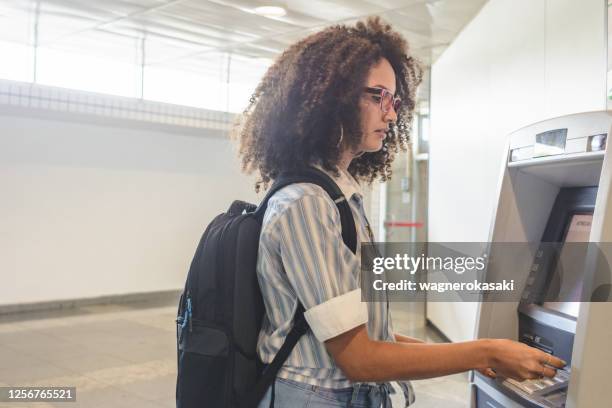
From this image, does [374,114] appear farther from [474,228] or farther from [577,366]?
[474,228]

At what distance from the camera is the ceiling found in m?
4.80

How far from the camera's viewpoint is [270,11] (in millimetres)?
4961

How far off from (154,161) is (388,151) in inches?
233

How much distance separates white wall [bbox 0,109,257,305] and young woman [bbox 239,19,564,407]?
5443 mm

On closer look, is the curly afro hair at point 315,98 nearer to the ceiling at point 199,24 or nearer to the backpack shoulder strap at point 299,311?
the backpack shoulder strap at point 299,311

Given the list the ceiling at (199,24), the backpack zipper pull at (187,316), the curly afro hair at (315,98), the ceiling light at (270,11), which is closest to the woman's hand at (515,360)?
the curly afro hair at (315,98)

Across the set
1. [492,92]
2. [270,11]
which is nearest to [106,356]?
[270,11]

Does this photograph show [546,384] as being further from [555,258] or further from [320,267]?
[320,267]

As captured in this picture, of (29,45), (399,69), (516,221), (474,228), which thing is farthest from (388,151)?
(29,45)

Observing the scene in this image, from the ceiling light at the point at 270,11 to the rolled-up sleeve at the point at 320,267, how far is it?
4068 millimetres

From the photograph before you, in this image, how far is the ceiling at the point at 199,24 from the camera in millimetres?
4801

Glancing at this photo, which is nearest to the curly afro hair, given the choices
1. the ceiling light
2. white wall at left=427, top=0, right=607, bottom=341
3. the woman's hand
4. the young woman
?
the young woman

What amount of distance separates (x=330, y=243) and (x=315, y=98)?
31cm

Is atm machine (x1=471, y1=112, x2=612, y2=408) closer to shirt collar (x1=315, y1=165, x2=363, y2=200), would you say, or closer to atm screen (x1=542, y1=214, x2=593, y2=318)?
atm screen (x1=542, y1=214, x2=593, y2=318)
